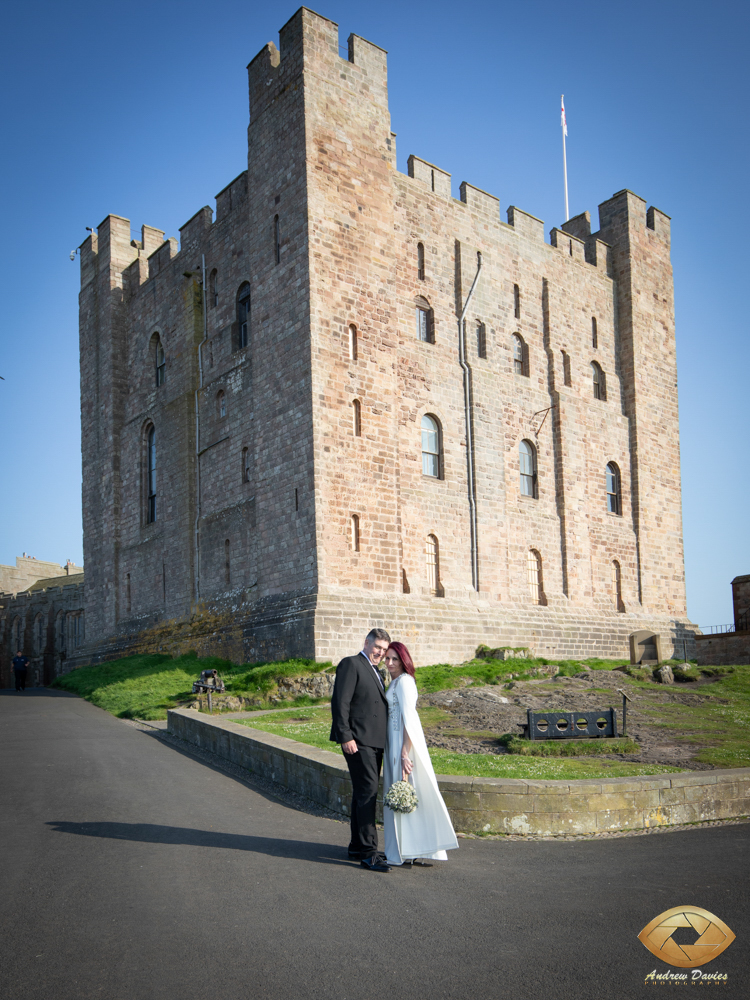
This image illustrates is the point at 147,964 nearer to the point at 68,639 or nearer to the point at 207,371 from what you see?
the point at 207,371

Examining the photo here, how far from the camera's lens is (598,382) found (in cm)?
3145

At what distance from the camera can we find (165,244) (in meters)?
30.5

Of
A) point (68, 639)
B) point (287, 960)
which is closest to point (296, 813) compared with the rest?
point (287, 960)

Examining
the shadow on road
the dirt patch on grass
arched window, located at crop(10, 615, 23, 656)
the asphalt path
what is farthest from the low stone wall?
arched window, located at crop(10, 615, 23, 656)

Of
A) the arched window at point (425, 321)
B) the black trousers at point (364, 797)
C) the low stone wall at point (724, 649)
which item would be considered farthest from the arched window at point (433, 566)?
the black trousers at point (364, 797)

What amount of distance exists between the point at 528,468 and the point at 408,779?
22.3 m

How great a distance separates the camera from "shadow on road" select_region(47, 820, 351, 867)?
6840 mm

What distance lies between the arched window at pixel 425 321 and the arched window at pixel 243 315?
5026 millimetres

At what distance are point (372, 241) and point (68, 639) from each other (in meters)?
28.7

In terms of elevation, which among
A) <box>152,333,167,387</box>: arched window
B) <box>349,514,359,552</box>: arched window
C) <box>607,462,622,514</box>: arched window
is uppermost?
<box>152,333,167,387</box>: arched window

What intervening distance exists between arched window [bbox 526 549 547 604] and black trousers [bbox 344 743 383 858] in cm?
2072

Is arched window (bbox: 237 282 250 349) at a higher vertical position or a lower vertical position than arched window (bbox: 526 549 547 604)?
higher

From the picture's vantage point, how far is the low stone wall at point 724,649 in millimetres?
26516

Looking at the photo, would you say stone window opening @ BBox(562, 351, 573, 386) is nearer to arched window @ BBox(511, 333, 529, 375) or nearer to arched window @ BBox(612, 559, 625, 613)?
arched window @ BBox(511, 333, 529, 375)
